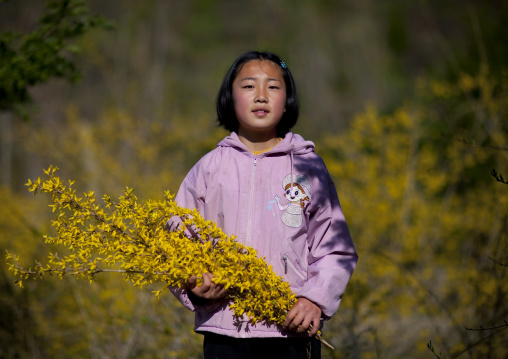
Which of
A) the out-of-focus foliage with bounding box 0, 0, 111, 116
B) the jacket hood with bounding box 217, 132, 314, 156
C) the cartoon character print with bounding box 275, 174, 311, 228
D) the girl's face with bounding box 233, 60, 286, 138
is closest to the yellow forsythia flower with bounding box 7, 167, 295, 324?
the cartoon character print with bounding box 275, 174, 311, 228

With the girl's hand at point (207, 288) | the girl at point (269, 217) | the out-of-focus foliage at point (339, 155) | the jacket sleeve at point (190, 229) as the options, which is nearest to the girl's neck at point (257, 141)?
the girl at point (269, 217)

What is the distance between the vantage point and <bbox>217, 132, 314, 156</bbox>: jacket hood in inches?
81.7

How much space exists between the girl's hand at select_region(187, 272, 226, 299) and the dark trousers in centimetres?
21

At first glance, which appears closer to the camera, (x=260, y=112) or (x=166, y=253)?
(x=166, y=253)

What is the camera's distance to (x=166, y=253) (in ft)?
6.09

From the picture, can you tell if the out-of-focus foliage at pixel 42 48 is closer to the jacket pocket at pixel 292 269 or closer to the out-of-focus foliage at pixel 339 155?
the out-of-focus foliage at pixel 339 155

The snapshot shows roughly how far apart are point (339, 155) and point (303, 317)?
317 inches

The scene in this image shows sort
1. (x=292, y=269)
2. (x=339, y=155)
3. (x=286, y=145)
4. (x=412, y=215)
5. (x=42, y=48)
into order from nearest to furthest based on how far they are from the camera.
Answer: (x=292, y=269) → (x=286, y=145) → (x=42, y=48) → (x=412, y=215) → (x=339, y=155)

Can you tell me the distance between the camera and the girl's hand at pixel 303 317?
1.83 m

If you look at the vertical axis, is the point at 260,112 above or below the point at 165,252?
above

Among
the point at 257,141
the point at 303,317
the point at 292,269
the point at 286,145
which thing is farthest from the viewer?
the point at 257,141

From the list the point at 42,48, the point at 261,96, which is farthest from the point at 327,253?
the point at 42,48

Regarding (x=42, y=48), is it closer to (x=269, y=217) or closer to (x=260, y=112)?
(x=260, y=112)

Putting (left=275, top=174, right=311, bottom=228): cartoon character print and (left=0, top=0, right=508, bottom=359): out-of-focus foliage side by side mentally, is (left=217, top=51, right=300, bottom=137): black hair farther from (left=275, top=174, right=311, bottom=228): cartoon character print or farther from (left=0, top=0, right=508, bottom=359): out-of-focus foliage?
(left=0, top=0, right=508, bottom=359): out-of-focus foliage
